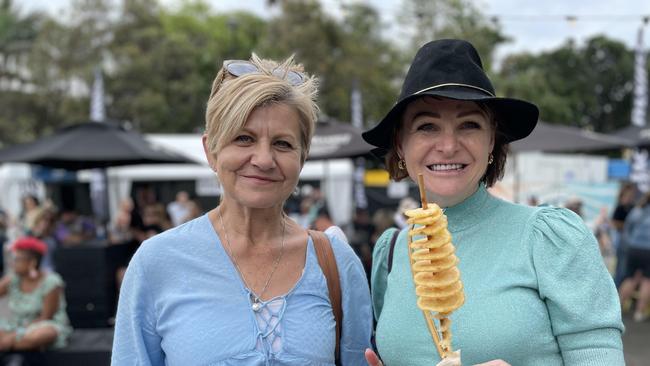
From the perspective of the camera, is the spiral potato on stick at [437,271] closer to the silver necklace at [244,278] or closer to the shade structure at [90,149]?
the silver necklace at [244,278]

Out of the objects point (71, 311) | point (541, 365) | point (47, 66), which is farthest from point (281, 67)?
point (47, 66)

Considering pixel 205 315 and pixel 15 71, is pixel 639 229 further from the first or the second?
pixel 15 71

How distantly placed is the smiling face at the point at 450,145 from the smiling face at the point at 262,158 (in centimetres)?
40

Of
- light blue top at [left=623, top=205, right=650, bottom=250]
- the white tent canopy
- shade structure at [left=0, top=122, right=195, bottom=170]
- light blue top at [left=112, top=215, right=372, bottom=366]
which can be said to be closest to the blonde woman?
light blue top at [left=112, top=215, right=372, bottom=366]

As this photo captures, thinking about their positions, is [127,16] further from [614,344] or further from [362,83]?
[614,344]

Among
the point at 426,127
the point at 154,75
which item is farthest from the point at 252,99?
the point at 154,75

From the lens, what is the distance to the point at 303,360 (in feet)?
6.60

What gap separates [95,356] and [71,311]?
216 cm

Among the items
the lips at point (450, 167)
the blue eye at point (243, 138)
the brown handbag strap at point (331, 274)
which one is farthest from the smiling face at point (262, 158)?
the lips at point (450, 167)

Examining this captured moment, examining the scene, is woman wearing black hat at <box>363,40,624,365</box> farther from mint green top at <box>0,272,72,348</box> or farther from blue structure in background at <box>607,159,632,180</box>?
blue structure in background at <box>607,159,632,180</box>

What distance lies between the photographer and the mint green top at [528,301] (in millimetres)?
1751

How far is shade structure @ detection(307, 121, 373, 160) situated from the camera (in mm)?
10609

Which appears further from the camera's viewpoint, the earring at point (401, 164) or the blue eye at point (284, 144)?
the earring at point (401, 164)

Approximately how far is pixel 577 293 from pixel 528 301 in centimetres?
13
